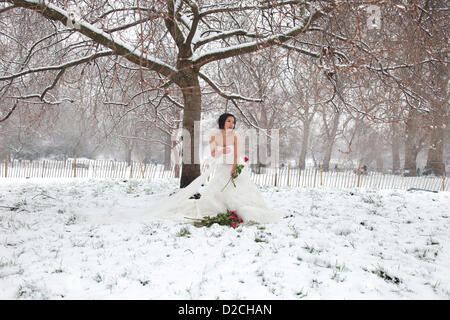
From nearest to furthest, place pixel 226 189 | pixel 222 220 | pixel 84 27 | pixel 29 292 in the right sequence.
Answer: pixel 29 292, pixel 222 220, pixel 226 189, pixel 84 27

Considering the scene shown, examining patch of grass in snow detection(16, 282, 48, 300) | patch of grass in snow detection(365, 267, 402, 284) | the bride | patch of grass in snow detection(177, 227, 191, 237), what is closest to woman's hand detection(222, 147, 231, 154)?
the bride

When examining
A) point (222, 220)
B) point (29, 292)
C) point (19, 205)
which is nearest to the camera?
point (29, 292)

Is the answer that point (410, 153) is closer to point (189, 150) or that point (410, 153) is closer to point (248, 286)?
point (189, 150)

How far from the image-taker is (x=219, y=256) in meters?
2.68

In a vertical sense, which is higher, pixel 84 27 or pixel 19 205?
pixel 84 27

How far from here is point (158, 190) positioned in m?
7.18

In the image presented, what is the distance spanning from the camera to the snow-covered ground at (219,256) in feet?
6.70

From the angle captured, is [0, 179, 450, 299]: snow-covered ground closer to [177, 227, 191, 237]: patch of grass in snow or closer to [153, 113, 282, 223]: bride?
[177, 227, 191, 237]: patch of grass in snow

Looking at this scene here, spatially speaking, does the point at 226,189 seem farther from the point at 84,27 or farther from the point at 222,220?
the point at 84,27

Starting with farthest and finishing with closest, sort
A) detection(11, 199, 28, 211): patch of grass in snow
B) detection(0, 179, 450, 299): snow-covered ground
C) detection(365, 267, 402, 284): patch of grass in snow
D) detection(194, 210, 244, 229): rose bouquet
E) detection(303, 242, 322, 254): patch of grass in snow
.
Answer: detection(11, 199, 28, 211): patch of grass in snow
detection(194, 210, 244, 229): rose bouquet
detection(303, 242, 322, 254): patch of grass in snow
detection(365, 267, 402, 284): patch of grass in snow
detection(0, 179, 450, 299): snow-covered ground

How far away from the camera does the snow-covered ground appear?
2043 millimetres

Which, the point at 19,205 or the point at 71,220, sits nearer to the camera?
the point at 71,220

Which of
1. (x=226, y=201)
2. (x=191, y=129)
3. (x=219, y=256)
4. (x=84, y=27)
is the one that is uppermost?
(x=84, y=27)

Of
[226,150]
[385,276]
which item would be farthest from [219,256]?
[226,150]
